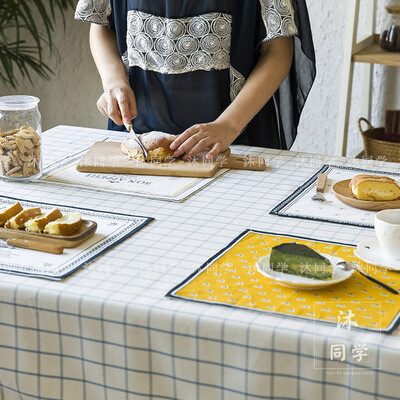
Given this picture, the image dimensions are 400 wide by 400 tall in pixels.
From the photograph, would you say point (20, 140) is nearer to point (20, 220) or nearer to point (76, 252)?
point (20, 220)

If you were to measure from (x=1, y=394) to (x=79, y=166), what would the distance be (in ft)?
2.08

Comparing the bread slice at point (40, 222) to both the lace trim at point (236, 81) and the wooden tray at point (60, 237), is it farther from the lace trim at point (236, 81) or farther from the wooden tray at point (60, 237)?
the lace trim at point (236, 81)

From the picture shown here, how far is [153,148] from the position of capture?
1.62 metres

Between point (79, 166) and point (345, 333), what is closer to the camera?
point (345, 333)

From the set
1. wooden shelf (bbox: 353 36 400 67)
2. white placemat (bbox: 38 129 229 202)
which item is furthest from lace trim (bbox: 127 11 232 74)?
wooden shelf (bbox: 353 36 400 67)

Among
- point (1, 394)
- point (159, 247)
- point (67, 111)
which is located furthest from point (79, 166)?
point (67, 111)

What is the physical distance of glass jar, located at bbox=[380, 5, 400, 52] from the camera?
2758mm

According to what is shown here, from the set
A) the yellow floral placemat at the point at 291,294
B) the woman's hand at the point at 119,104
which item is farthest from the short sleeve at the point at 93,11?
the yellow floral placemat at the point at 291,294

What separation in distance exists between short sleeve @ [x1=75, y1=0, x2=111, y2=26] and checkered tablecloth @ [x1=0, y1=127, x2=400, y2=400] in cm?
92

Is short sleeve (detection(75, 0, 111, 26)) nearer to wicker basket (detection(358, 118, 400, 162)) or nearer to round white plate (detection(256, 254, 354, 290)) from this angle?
round white plate (detection(256, 254, 354, 290))

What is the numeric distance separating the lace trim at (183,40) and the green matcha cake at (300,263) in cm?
89

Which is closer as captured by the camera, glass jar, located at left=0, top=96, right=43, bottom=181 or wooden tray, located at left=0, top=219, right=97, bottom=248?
wooden tray, located at left=0, top=219, right=97, bottom=248

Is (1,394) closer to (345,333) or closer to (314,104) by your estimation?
(345,333)

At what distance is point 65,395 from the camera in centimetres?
103
